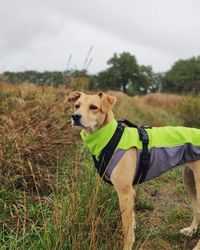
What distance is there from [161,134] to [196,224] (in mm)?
1212

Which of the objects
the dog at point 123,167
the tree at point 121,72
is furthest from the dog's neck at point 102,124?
the tree at point 121,72

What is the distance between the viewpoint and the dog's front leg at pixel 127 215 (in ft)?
12.4

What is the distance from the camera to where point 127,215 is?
394cm

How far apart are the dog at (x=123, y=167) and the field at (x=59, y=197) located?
5.6 inches

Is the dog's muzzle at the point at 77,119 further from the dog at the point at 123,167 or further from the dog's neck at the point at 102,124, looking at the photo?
the dog's neck at the point at 102,124

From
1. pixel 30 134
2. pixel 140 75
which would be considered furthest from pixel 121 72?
pixel 30 134

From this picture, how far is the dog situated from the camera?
4.01 metres

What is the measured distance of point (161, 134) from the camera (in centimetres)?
452

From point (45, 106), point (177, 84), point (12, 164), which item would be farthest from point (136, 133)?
point (177, 84)

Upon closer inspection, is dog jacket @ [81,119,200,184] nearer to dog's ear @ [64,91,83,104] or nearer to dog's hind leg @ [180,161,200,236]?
dog's hind leg @ [180,161,200,236]

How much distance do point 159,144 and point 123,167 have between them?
1.86 ft

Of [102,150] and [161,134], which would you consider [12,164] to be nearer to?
[102,150]

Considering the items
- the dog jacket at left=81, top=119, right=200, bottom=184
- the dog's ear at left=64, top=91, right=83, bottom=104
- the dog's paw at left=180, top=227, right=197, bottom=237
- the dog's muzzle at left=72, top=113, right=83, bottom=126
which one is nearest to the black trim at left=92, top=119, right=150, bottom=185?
the dog jacket at left=81, top=119, right=200, bottom=184

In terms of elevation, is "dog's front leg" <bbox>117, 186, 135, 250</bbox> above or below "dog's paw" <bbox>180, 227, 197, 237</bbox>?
above
